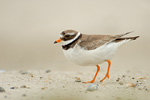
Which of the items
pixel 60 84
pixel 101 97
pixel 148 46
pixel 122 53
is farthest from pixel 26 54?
pixel 101 97

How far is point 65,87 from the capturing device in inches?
280

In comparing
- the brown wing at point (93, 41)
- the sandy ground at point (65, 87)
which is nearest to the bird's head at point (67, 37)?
the brown wing at point (93, 41)

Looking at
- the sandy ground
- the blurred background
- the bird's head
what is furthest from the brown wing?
the blurred background

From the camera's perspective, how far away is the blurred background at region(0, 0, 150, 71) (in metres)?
13.5

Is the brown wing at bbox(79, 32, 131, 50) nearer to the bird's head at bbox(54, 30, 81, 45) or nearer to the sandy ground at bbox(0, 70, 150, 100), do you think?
the bird's head at bbox(54, 30, 81, 45)

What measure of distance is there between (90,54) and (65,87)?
3.03 feet

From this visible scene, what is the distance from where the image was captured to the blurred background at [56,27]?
44.1 feet

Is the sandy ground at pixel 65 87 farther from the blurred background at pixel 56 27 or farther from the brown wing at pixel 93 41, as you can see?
the blurred background at pixel 56 27

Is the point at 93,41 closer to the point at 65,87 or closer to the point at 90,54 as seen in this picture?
the point at 90,54

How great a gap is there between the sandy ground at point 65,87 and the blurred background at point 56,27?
13.3 feet

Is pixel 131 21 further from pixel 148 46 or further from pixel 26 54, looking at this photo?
pixel 26 54

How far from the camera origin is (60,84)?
293 inches

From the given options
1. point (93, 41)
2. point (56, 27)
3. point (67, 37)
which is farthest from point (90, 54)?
point (56, 27)

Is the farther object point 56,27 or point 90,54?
point 56,27
